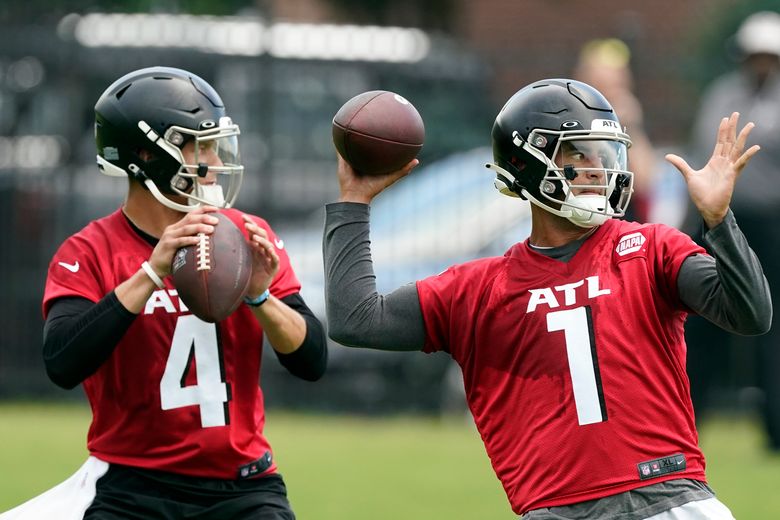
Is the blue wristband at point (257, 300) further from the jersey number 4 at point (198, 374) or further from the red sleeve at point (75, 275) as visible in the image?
the red sleeve at point (75, 275)

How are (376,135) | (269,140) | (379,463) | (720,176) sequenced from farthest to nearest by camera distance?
(269,140)
(379,463)
(376,135)
(720,176)

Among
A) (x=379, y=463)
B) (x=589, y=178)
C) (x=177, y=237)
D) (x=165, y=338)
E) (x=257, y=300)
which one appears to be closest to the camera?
(x=589, y=178)

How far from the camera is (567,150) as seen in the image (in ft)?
14.7

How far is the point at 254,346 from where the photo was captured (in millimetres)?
5047

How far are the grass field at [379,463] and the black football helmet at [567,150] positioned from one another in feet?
10.9

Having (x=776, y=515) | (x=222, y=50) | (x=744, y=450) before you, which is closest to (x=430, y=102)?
(x=222, y=50)

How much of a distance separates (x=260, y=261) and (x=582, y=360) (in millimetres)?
1159

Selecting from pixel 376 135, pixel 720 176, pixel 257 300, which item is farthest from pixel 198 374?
pixel 720 176

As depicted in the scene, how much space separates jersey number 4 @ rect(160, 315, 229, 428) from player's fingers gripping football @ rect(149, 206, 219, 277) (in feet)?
0.94

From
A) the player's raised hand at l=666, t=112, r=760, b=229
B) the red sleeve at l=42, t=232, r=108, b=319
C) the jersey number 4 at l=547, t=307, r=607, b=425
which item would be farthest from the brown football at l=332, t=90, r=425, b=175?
the red sleeve at l=42, t=232, r=108, b=319

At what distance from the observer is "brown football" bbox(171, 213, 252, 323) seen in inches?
182

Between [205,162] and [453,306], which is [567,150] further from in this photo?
[205,162]

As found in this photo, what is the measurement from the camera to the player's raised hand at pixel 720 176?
412 centimetres

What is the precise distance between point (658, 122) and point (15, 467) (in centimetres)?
696
